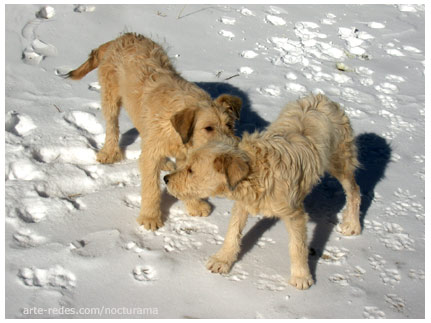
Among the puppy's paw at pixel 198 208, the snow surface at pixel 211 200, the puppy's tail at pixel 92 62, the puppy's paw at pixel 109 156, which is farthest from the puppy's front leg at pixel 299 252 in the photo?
the puppy's tail at pixel 92 62

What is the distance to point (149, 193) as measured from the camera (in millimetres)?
4980

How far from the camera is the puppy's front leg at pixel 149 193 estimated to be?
4.96m

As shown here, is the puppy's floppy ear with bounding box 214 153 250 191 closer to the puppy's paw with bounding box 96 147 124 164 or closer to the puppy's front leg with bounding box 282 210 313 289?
the puppy's front leg with bounding box 282 210 313 289

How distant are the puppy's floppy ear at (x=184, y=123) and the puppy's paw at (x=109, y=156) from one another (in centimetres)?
173

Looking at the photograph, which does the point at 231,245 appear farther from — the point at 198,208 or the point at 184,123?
the point at 184,123

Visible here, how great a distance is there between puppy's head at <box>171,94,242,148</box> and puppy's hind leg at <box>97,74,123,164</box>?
1.73 meters

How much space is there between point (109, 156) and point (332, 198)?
3.04m

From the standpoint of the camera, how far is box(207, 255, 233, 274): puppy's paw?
4.46m

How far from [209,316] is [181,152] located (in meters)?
1.76

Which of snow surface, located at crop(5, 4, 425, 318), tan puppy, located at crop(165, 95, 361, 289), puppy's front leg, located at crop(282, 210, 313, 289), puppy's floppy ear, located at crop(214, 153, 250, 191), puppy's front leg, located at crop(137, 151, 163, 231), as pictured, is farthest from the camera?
puppy's front leg, located at crop(137, 151, 163, 231)

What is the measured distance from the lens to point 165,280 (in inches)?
168

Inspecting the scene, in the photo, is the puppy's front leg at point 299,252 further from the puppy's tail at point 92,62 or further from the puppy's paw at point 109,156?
the puppy's tail at point 92,62

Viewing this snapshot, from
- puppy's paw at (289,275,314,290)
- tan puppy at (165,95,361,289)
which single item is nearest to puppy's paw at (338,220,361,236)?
tan puppy at (165,95,361,289)

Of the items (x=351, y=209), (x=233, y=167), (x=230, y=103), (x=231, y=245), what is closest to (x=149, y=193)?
(x=231, y=245)
